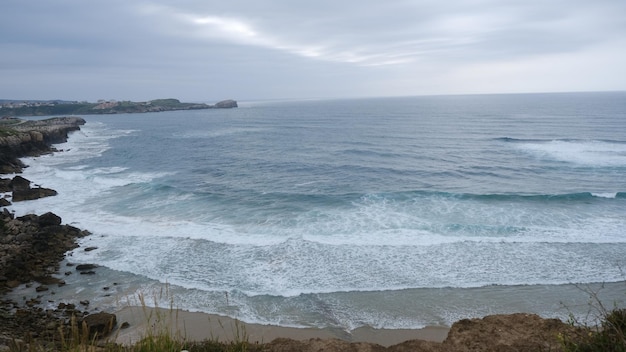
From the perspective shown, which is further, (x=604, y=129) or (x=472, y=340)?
(x=604, y=129)

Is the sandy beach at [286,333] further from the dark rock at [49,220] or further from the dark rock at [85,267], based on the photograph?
the dark rock at [49,220]

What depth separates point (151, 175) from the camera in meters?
31.0

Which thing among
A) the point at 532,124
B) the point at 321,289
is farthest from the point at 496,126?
the point at 321,289

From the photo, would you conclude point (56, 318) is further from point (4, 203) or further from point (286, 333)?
point (4, 203)

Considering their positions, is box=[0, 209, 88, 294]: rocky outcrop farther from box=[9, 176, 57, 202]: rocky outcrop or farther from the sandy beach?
the sandy beach

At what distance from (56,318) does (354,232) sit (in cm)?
1164

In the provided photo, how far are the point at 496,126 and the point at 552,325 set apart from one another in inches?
2217

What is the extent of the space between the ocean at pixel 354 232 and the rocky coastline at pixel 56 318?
0.88 m

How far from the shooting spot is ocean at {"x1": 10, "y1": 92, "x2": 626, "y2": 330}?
464 inches

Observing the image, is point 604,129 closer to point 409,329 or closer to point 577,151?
point 577,151

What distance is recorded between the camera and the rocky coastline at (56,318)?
7953 millimetres

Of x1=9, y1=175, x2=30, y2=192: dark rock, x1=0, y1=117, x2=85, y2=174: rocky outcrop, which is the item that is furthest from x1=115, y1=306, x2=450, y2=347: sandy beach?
x1=0, y1=117, x2=85, y2=174: rocky outcrop

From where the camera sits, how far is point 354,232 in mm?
17562

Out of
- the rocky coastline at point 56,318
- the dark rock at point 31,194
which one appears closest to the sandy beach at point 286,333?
the rocky coastline at point 56,318
